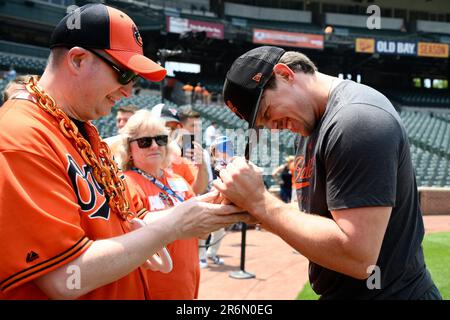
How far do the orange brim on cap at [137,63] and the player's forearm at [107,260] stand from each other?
1.96 ft

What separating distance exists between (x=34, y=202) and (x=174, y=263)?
1.90 metres

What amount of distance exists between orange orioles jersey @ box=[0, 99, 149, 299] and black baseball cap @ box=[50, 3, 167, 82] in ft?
1.02

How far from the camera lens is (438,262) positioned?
20.5 feet

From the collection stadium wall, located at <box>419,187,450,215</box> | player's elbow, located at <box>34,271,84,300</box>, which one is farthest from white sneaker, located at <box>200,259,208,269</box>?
stadium wall, located at <box>419,187,450,215</box>

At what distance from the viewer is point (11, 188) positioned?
1330 mm

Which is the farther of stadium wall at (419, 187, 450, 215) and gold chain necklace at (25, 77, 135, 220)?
stadium wall at (419, 187, 450, 215)

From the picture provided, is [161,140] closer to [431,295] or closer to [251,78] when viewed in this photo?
[251,78]

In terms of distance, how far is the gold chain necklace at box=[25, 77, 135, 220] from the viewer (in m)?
1.64

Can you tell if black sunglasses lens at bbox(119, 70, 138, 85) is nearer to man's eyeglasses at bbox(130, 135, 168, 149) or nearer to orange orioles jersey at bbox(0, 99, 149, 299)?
orange orioles jersey at bbox(0, 99, 149, 299)

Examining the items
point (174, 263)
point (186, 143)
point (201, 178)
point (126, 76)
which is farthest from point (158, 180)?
point (126, 76)

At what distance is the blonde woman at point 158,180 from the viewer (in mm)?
3148

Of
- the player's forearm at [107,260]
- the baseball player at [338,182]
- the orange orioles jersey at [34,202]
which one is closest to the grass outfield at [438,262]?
the baseball player at [338,182]
